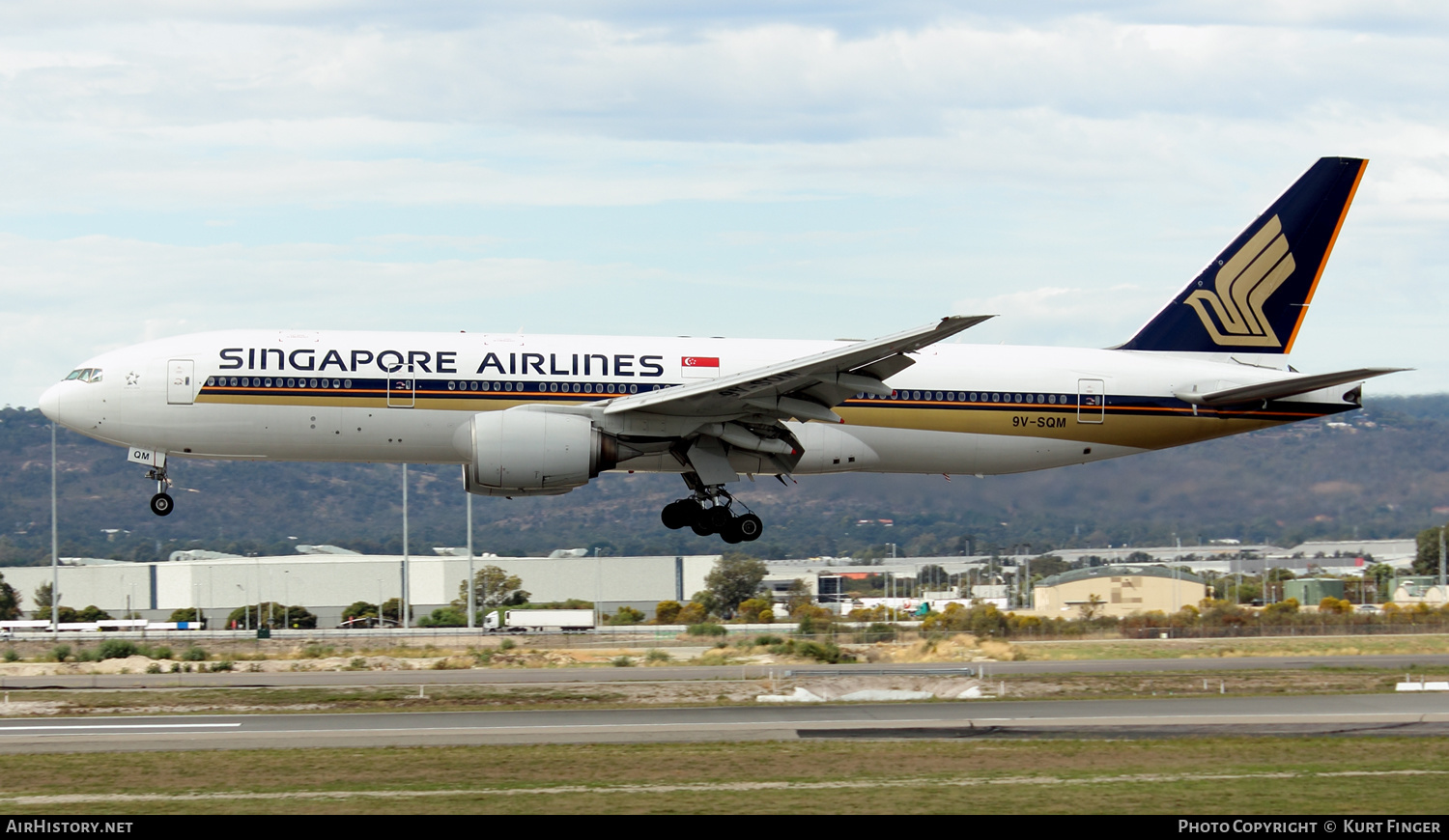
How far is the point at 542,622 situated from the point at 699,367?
165 feet

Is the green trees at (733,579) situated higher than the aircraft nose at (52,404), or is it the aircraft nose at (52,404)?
the aircraft nose at (52,404)

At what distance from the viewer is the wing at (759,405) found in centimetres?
2833

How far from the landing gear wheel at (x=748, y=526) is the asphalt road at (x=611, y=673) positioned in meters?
9.98

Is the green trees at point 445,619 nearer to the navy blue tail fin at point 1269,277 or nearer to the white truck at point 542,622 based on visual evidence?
the white truck at point 542,622

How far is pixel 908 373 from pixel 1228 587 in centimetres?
5805

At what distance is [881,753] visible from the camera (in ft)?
79.3

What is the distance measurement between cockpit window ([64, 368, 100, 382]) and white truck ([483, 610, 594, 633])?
45.5 meters

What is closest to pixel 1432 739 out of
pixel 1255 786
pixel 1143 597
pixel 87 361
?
pixel 1255 786

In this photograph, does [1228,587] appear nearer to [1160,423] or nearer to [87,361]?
[1160,423]

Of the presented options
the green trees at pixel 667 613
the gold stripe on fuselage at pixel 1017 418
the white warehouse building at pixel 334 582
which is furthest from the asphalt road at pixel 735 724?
the white warehouse building at pixel 334 582

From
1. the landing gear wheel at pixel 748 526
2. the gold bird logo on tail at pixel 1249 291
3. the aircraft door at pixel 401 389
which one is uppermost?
the gold bird logo on tail at pixel 1249 291

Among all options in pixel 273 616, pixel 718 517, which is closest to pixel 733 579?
pixel 273 616

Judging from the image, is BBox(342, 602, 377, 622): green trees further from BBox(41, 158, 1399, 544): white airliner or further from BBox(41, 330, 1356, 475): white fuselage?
BBox(41, 330, 1356, 475): white fuselage

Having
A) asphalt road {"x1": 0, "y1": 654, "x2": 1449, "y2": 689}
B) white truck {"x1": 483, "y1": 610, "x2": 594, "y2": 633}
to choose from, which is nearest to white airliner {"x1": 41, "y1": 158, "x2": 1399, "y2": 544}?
asphalt road {"x1": 0, "y1": 654, "x2": 1449, "y2": 689}
